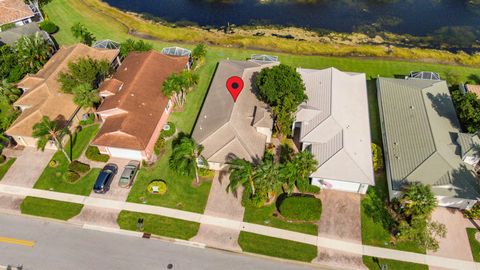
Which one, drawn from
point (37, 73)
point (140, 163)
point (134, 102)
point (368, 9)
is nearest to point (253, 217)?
point (140, 163)

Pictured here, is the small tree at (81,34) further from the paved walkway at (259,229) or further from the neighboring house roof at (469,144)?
the neighboring house roof at (469,144)

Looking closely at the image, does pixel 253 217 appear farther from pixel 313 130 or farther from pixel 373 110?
pixel 373 110

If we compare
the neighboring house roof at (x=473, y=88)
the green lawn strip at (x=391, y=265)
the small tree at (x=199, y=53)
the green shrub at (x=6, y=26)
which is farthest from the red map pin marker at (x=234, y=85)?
the green shrub at (x=6, y=26)

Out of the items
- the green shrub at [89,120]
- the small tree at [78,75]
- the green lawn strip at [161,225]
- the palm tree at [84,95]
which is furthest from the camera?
the green shrub at [89,120]

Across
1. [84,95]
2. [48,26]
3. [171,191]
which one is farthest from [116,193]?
[48,26]

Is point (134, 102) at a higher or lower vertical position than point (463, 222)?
higher

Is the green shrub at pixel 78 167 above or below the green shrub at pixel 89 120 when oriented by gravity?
below
